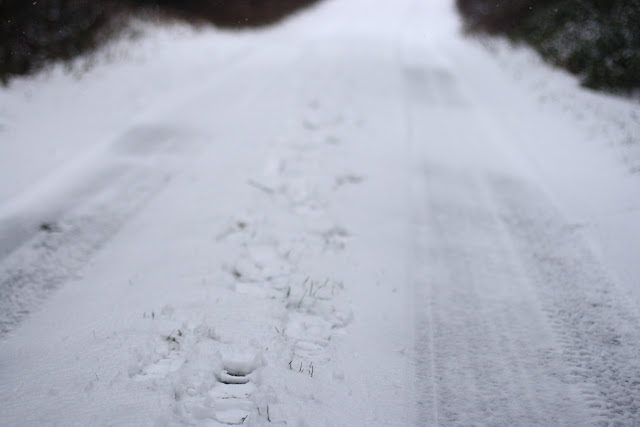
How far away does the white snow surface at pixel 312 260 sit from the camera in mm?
2414

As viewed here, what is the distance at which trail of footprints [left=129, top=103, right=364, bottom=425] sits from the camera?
7.57 ft

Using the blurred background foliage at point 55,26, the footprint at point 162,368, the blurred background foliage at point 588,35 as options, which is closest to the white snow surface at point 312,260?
the footprint at point 162,368

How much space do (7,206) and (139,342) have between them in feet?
8.51

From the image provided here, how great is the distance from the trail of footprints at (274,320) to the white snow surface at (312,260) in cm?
2

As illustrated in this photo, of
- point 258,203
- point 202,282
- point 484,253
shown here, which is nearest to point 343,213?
point 258,203

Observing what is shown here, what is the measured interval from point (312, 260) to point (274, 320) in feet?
2.68

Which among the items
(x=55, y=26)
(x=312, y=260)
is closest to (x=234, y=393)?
(x=312, y=260)

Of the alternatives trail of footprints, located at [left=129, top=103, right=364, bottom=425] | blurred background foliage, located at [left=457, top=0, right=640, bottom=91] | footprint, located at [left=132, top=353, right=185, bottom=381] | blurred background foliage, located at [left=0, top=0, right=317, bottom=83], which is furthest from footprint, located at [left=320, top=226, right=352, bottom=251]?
blurred background foliage, located at [left=457, top=0, right=640, bottom=91]

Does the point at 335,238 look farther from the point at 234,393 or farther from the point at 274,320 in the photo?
the point at 234,393

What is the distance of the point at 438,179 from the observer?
506 centimetres

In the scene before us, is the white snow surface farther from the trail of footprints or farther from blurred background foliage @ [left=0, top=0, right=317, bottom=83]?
blurred background foliage @ [left=0, top=0, right=317, bottom=83]

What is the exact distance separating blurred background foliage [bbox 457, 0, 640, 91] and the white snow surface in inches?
40.9

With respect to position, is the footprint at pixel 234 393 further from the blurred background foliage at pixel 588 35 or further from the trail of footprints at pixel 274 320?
the blurred background foliage at pixel 588 35

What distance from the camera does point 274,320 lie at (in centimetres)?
291
